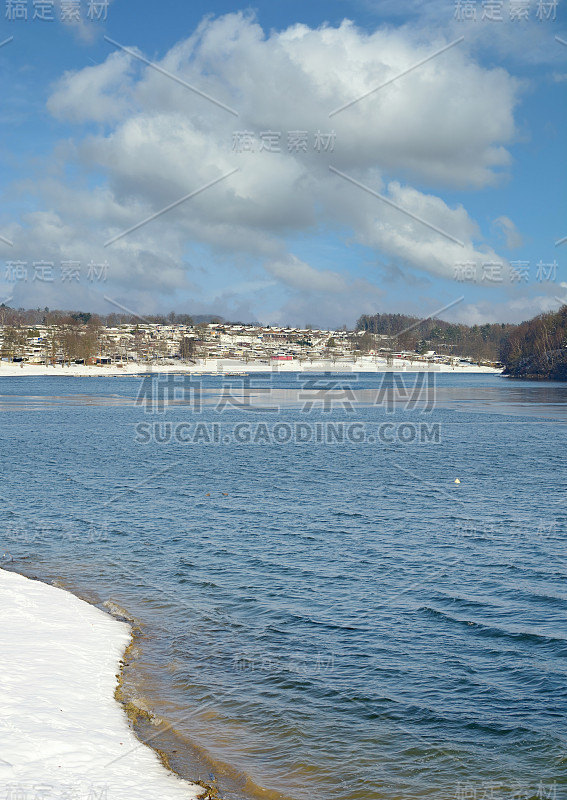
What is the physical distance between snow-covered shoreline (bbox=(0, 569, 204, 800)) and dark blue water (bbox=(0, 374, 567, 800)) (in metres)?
0.87

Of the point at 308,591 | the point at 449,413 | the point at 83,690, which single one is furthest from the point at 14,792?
the point at 449,413

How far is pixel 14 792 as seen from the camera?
9164 millimetres

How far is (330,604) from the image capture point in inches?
774

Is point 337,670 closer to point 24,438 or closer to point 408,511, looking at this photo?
point 408,511

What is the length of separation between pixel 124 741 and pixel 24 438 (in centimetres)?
5217

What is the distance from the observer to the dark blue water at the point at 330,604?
1226 centimetres

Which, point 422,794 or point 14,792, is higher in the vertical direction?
point 14,792
